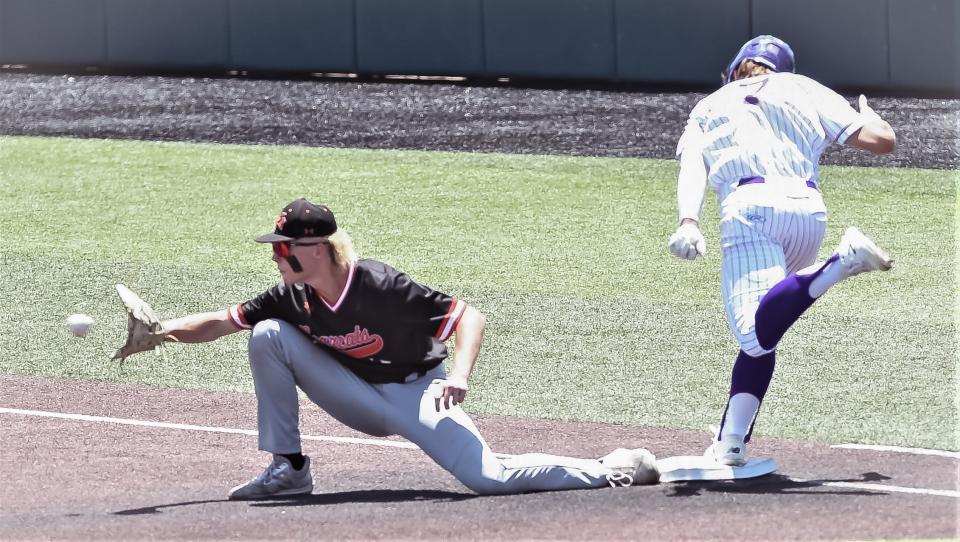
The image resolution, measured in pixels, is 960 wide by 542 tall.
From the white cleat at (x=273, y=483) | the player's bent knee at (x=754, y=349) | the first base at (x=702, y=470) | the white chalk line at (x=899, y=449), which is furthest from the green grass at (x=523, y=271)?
the white cleat at (x=273, y=483)

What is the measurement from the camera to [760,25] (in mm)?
19922

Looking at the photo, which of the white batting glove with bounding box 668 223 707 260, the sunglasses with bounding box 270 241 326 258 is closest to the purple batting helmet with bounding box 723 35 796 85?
the white batting glove with bounding box 668 223 707 260

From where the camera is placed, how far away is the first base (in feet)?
19.3

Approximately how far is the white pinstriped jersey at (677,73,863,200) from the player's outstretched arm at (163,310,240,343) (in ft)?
6.21

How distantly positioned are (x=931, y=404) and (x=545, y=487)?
2.42 metres

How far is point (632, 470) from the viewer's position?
583 centimetres

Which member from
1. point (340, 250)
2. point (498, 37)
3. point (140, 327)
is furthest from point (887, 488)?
point (498, 37)

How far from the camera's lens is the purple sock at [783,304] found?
5.55 m

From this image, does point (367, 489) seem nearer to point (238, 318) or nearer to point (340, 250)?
point (238, 318)

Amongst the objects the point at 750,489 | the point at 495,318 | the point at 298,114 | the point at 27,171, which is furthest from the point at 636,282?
the point at 298,114

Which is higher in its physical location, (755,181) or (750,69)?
(750,69)

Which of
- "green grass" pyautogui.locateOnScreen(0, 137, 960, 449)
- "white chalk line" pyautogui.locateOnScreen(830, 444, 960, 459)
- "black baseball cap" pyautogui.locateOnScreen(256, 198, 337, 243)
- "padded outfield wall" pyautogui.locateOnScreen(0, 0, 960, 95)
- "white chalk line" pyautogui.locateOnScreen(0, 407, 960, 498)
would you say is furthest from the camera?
"padded outfield wall" pyautogui.locateOnScreen(0, 0, 960, 95)

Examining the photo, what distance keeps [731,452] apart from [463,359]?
111cm

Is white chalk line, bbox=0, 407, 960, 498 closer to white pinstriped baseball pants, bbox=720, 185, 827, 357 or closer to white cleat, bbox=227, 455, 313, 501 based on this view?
white pinstriped baseball pants, bbox=720, 185, 827, 357
